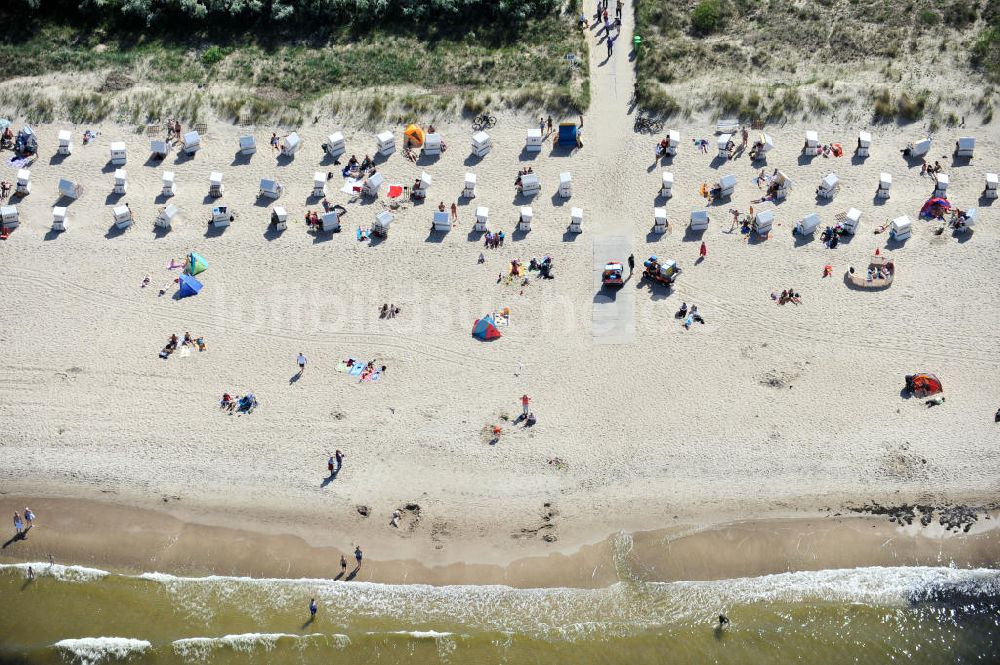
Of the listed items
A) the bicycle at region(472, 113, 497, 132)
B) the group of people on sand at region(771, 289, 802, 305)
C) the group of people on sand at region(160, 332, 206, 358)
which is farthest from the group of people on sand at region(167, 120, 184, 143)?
the group of people on sand at region(771, 289, 802, 305)

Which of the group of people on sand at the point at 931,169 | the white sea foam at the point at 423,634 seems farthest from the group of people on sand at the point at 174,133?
the group of people on sand at the point at 931,169

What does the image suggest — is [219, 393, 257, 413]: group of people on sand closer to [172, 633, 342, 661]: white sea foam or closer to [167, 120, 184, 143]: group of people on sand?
[172, 633, 342, 661]: white sea foam

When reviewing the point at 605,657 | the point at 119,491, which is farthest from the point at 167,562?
the point at 605,657

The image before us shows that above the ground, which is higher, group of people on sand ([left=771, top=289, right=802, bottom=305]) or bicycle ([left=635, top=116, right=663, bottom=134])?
bicycle ([left=635, top=116, right=663, bottom=134])

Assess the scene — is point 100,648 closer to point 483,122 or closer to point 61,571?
point 61,571

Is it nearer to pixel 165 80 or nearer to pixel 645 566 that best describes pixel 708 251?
pixel 645 566

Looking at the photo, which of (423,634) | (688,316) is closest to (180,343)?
(423,634)
